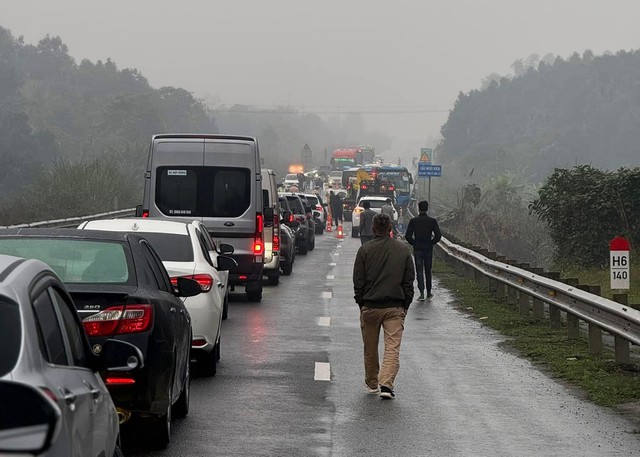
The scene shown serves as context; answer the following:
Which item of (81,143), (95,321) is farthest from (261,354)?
(81,143)

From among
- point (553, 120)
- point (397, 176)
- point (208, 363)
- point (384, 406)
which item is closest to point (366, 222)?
point (208, 363)

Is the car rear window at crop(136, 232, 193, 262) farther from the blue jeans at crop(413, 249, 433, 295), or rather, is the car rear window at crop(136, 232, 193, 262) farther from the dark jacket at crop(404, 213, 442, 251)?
the blue jeans at crop(413, 249, 433, 295)

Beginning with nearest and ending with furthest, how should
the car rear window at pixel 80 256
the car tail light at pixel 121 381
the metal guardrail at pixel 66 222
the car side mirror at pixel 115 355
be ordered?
the car side mirror at pixel 115 355, the car tail light at pixel 121 381, the car rear window at pixel 80 256, the metal guardrail at pixel 66 222

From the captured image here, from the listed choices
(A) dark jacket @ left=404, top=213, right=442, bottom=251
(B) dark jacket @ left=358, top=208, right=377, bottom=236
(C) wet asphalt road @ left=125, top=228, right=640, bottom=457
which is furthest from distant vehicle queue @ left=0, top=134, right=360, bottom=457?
(B) dark jacket @ left=358, top=208, right=377, bottom=236

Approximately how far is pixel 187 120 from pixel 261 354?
511 ft

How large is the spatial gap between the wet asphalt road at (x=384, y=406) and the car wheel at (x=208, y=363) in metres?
0.14

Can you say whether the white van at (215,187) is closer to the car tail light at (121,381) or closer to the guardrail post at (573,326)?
the guardrail post at (573,326)

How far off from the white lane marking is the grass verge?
224 cm

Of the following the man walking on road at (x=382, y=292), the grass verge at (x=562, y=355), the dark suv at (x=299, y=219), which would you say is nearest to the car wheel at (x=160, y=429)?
the man walking on road at (x=382, y=292)

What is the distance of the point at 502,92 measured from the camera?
609ft

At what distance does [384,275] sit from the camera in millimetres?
12898

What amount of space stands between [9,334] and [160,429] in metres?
5.08

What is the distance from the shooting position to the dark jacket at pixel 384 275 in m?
12.9

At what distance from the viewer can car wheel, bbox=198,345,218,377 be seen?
13.5 m
